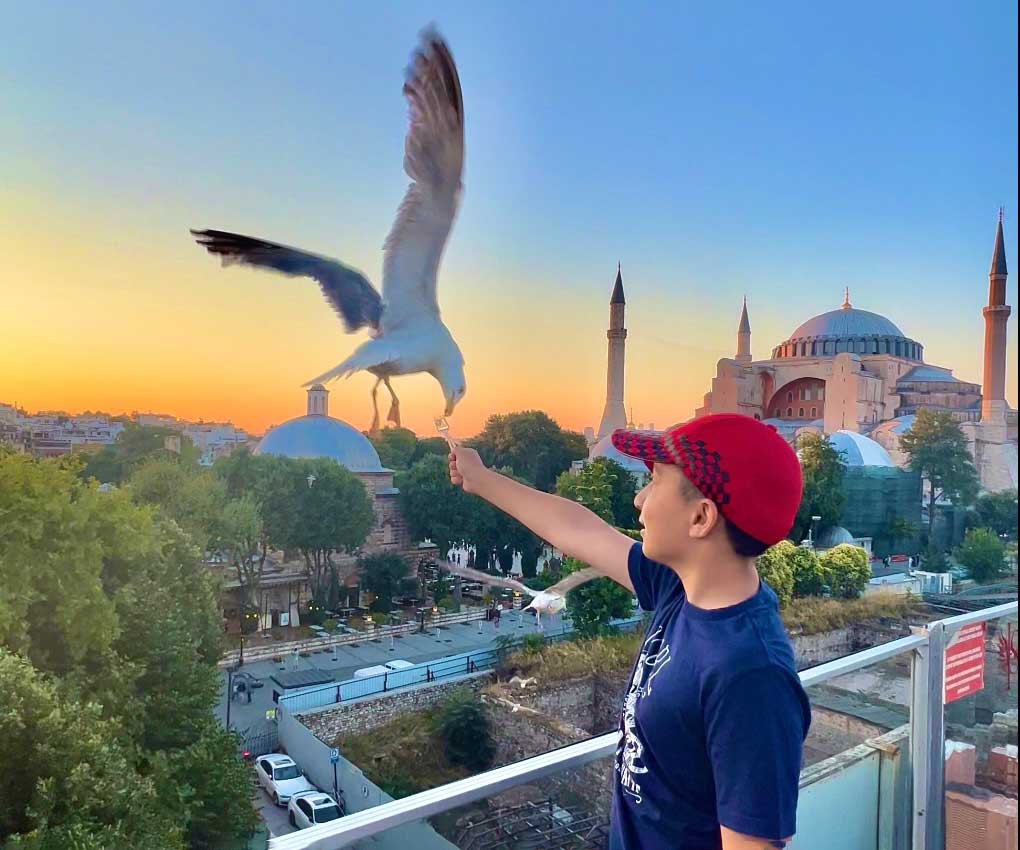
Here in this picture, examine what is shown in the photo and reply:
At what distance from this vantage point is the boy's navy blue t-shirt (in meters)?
0.42

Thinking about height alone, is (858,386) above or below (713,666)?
above

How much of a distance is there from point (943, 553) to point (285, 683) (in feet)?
18.1

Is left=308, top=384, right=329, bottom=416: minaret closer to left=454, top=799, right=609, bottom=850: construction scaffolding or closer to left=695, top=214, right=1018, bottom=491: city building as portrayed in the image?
left=454, top=799, right=609, bottom=850: construction scaffolding

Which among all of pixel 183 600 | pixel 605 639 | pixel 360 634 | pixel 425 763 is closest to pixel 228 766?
pixel 183 600

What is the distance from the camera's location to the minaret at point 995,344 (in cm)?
Result: 340

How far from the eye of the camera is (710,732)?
435 millimetres

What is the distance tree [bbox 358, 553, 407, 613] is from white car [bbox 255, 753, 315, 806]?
0.78 meters

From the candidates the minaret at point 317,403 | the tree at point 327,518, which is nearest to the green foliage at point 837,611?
the tree at point 327,518

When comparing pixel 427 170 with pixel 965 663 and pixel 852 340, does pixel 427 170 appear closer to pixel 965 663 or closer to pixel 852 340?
pixel 965 663

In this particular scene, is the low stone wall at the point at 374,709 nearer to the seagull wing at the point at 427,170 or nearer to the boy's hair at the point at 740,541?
the seagull wing at the point at 427,170

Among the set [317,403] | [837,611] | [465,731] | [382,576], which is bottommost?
[465,731]

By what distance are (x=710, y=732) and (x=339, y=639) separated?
3.38 metres

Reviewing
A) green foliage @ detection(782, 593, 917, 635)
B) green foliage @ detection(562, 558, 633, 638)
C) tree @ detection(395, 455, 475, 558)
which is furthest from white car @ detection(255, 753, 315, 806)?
green foliage @ detection(782, 593, 917, 635)

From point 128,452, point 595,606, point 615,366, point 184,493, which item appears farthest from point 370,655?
point 595,606
